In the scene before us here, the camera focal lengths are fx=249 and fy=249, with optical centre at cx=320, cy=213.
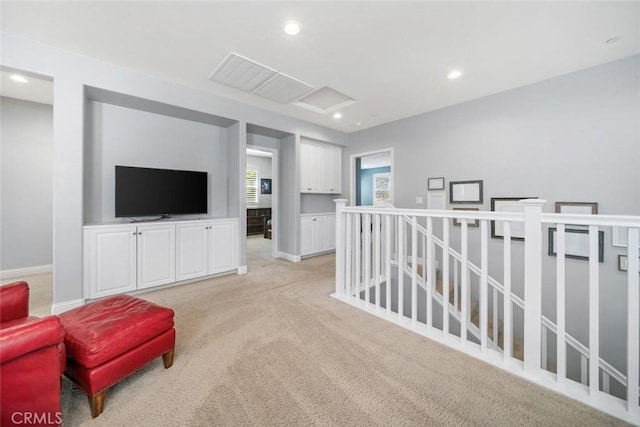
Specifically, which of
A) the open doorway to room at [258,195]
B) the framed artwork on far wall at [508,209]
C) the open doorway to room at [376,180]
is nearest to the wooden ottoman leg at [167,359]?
the framed artwork on far wall at [508,209]

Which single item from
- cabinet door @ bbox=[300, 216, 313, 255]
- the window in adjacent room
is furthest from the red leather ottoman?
the window in adjacent room

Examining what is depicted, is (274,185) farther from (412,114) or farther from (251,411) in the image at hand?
(251,411)

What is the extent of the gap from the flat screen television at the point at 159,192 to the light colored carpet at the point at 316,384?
1639mm

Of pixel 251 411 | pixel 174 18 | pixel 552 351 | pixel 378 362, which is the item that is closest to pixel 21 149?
pixel 174 18

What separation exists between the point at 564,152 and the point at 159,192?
515 cm

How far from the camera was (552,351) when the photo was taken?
116 inches

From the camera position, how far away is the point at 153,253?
312 cm

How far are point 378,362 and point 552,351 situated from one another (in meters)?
2.70

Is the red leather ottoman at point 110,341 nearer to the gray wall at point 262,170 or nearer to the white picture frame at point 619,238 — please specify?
the white picture frame at point 619,238

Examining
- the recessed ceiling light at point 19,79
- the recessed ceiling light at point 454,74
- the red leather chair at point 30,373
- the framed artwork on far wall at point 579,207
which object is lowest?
the red leather chair at point 30,373

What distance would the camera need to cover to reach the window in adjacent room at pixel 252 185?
833 centimetres

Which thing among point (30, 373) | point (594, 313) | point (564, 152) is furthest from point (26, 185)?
point (564, 152)

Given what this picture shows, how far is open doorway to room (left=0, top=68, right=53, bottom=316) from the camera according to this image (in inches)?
139

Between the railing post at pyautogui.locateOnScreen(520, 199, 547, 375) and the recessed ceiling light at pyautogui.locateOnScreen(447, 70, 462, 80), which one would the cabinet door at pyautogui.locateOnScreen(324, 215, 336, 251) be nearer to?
the recessed ceiling light at pyautogui.locateOnScreen(447, 70, 462, 80)
